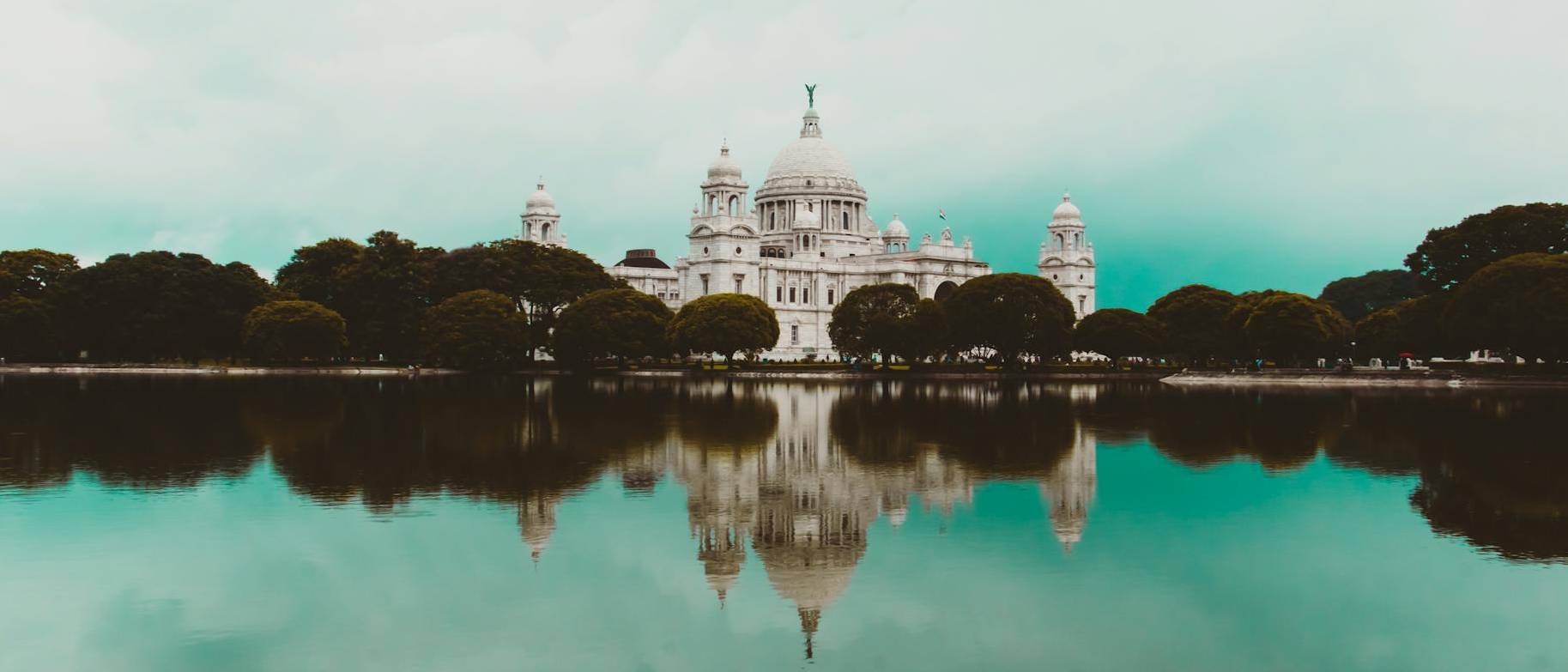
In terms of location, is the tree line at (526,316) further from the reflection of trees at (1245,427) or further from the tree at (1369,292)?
the tree at (1369,292)

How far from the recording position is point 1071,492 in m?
25.7

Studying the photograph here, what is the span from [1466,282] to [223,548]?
231ft

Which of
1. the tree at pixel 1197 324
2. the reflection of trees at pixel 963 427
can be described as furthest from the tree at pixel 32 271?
the tree at pixel 1197 324

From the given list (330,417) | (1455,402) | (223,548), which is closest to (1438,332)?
(1455,402)

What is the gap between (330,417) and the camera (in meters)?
43.2

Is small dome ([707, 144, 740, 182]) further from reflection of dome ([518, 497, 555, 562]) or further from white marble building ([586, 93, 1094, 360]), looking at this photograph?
reflection of dome ([518, 497, 555, 562])

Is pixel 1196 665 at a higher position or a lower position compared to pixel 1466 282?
lower

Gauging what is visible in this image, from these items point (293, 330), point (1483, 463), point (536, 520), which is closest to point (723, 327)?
point (293, 330)

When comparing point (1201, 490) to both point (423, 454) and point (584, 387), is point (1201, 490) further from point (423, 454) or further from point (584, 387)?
point (584, 387)

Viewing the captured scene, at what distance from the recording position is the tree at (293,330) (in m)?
92.3

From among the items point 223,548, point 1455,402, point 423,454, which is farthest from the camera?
point 1455,402

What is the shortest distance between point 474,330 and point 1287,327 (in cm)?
4874

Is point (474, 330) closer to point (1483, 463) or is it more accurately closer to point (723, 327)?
point (723, 327)

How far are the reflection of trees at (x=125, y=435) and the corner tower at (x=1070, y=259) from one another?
9692 cm
